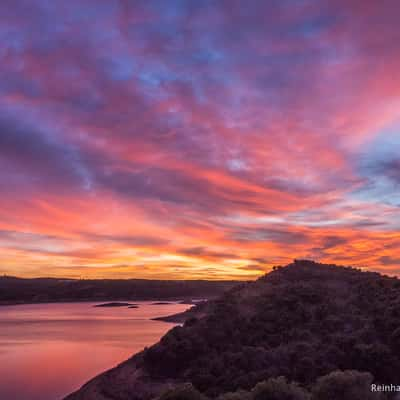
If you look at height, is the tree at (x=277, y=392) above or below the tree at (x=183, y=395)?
above

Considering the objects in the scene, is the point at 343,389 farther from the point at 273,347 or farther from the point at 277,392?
the point at 273,347

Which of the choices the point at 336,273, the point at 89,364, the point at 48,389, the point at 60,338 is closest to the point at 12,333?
the point at 60,338

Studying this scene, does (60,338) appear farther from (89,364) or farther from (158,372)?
(158,372)

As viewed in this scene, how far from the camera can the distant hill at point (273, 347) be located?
20.4 metres

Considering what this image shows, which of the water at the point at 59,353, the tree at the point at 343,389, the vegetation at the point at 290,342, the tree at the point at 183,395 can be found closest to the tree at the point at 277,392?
the vegetation at the point at 290,342

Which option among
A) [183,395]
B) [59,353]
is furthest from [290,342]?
[59,353]

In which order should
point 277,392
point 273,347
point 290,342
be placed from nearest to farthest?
1. point 277,392
2. point 273,347
3. point 290,342

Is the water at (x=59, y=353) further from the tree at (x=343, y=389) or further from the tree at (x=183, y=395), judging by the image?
the tree at (x=343, y=389)

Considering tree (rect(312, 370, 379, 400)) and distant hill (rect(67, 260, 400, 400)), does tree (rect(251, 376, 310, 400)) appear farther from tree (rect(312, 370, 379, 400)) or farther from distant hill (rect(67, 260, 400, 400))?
tree (rect(312, 370, 379, 400))

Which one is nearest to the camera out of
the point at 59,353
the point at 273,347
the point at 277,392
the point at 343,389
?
the point at 343,389

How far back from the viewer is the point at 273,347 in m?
24.2

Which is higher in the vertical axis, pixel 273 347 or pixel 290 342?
pixel 290 342

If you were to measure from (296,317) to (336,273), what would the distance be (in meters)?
10.4

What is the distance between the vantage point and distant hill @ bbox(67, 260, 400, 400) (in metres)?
20.4
